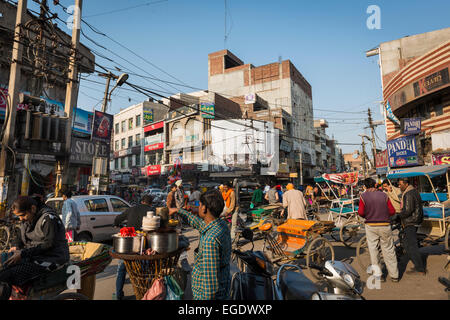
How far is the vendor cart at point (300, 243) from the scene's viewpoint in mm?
5539

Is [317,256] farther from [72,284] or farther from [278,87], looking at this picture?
[278,87]

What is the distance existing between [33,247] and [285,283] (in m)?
2.97

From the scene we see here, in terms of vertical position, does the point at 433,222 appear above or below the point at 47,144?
below

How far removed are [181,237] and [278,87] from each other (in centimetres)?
4708

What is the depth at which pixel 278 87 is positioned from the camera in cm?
4725

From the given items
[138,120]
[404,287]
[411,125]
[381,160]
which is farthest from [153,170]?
[404,287]

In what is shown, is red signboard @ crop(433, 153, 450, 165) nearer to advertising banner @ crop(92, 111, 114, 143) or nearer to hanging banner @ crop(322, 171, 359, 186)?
hanging banner @ crop(322, 171, 359, 186)

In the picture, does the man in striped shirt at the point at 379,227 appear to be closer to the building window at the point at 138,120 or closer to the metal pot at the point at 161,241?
the metal pot at the point at 161,241

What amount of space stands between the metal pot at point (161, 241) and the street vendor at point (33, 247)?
114 cm

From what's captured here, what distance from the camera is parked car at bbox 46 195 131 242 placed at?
313 inches

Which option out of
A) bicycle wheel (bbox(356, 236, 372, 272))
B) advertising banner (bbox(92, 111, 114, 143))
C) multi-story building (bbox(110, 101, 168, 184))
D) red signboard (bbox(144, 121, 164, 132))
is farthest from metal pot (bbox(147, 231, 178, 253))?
multi-story building (bbox(110, 101, 168, 184))

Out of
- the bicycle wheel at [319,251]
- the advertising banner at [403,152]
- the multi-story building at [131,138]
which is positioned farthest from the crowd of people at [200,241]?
the multi-story building at [131,138]

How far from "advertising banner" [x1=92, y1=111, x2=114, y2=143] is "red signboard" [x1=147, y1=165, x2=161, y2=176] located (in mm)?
25034
